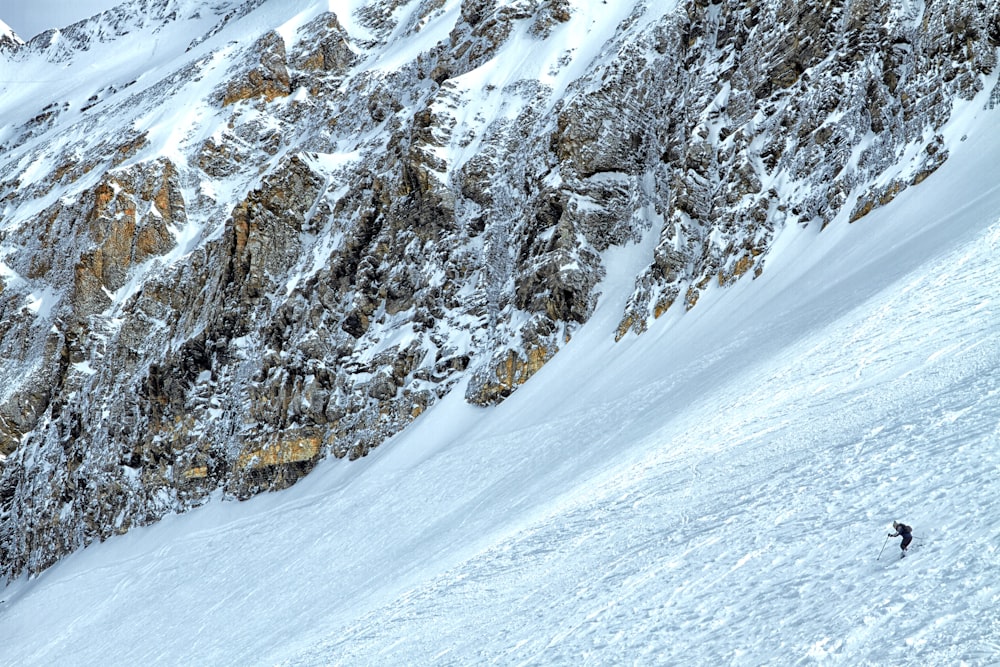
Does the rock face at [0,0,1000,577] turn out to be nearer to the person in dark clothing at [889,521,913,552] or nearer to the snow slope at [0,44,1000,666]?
the snow slope at [0,44,1000,666]

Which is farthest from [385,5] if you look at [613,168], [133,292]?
[613,168]

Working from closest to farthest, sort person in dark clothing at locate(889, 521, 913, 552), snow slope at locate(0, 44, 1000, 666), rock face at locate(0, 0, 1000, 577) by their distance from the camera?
1. person in dark clothing at locate(889, 521, 913, 552)
2. snow slope at locate(0, 44, 1000, 666)
3. rock face at locate(0, 0, 1000, 577)

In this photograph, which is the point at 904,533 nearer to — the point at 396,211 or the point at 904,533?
the point at 904,533

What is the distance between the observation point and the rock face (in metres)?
34.6

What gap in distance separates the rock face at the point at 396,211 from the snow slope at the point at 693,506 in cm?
267

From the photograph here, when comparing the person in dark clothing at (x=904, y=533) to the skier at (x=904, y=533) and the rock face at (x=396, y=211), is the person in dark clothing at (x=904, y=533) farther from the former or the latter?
the rock face at (x=396, y=211)

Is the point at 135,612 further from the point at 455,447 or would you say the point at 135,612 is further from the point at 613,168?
the point at 613,168

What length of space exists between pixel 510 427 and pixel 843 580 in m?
22.7

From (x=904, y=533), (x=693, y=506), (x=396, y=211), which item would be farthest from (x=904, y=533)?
(x=396, y=211)

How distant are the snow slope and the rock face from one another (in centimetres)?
267

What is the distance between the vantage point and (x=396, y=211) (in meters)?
48.4

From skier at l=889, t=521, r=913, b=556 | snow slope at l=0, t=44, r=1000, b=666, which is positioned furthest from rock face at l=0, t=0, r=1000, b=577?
skier at l=889, t=521, r=913, b=556

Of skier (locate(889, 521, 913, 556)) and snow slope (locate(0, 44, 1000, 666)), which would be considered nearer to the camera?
skier (locate(889, 521, 913, 556))

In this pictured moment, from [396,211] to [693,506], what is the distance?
1332 inches
